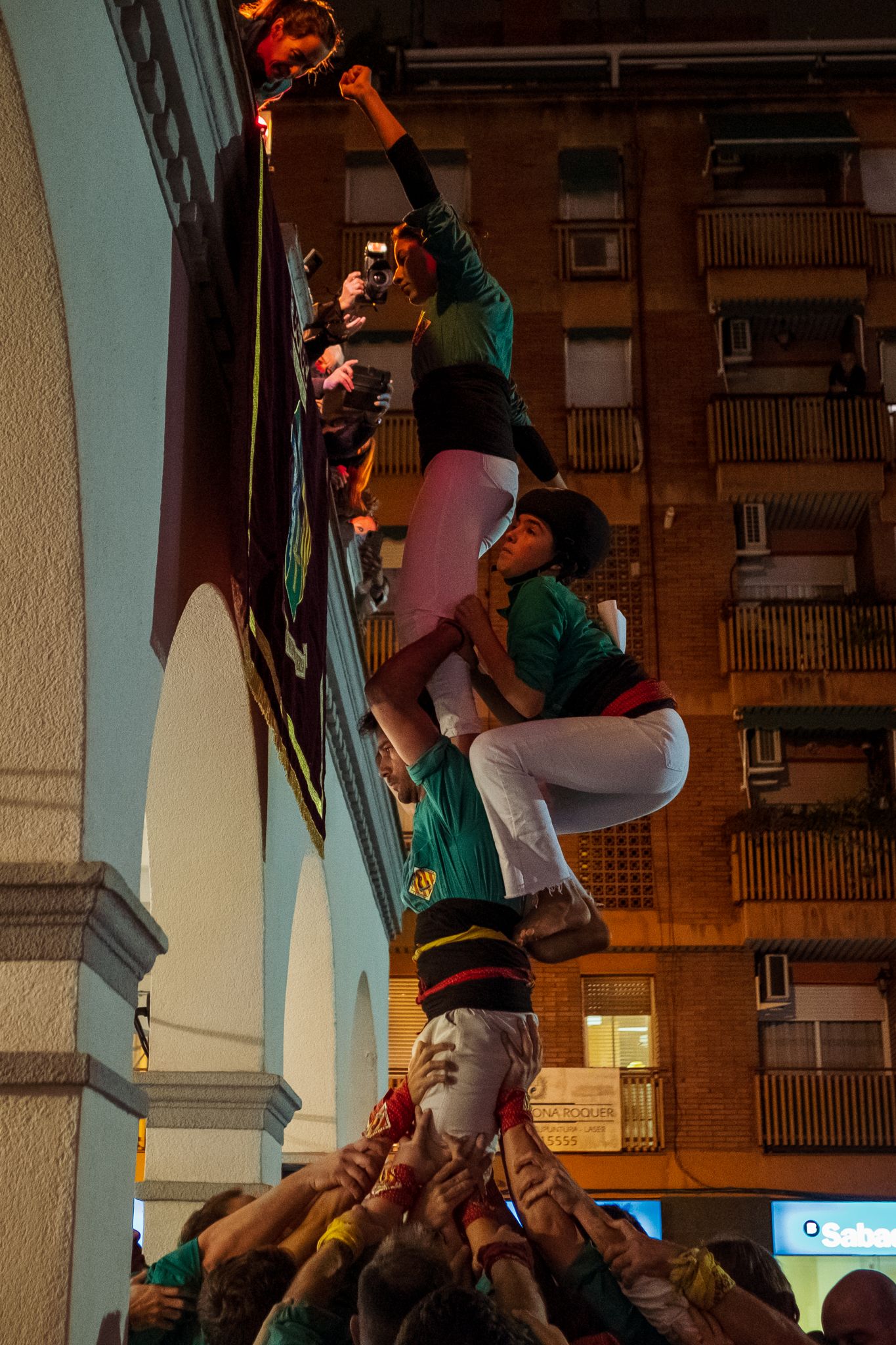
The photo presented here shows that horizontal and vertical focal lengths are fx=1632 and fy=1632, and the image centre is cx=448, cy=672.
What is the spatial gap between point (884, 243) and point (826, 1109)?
1216 cm

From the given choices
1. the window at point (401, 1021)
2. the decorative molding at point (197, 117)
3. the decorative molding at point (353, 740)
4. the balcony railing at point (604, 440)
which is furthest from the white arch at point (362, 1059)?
the balcony railing at point (604, 440)

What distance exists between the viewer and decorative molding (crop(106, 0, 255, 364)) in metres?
4.95

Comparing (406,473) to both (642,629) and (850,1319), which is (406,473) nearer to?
(642,629)

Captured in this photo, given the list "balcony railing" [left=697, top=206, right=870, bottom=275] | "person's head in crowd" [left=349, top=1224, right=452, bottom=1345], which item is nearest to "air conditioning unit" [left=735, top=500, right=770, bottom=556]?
"balcony railing" [left=697, top=206, right=870, bottom=275]

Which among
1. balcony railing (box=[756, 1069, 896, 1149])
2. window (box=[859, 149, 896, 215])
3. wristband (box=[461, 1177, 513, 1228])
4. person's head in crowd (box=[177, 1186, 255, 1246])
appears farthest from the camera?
window (box=[859, 149, 896, 215])

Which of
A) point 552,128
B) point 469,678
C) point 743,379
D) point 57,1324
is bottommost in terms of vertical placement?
point 57,1324

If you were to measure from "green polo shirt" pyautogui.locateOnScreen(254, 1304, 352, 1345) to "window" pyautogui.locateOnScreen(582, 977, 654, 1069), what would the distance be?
17430 mm

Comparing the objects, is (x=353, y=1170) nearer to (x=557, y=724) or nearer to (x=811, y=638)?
(x=557, y=724)

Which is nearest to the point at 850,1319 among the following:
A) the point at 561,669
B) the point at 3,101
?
the point at 561,669

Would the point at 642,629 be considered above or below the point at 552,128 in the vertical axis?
below

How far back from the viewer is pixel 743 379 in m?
23.9

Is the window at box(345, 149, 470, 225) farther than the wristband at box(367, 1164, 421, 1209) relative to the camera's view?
Yes

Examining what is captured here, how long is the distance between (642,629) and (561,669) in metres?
17.8

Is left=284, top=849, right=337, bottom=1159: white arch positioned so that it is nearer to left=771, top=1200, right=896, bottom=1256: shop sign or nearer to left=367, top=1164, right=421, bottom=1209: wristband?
left=367, top=1164, right=421, bottom=1209: wristband
